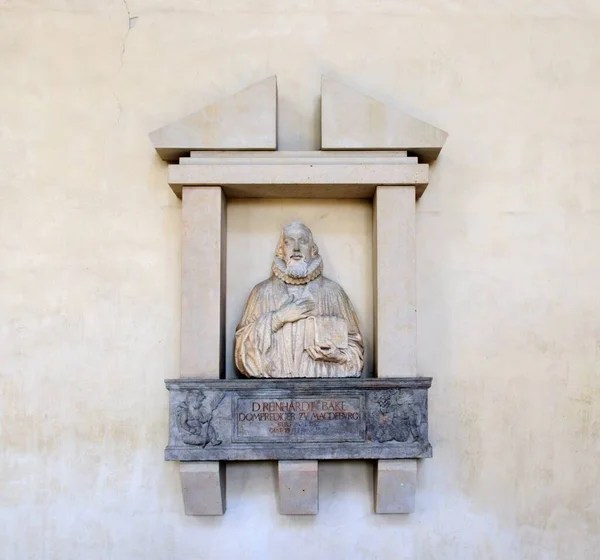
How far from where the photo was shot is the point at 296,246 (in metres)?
4.36

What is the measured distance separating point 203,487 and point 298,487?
0.59m

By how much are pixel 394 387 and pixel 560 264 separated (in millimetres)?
1470

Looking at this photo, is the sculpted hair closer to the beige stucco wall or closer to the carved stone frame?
the carved stone frame

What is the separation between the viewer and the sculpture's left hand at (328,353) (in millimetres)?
4207

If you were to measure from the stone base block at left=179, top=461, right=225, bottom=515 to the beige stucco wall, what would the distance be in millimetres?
168

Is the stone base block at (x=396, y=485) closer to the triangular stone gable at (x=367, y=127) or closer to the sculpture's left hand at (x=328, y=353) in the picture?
the sculpture's left hand at (x=328, y=353)

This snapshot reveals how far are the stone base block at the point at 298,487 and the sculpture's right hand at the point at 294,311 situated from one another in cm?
89

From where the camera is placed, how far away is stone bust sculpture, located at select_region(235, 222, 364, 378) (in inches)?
166

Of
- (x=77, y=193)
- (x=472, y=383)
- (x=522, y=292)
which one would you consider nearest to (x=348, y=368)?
(x=472, y=383)

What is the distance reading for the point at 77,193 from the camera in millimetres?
4551

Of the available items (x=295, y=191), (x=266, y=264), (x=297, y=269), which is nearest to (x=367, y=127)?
(x=295, y=191)

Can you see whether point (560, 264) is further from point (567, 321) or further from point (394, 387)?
point (394, 387)

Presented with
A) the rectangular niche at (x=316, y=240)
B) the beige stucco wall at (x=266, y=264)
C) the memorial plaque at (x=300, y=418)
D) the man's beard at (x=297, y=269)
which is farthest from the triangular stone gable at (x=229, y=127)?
the memorial plaque at (x=300, y=418)

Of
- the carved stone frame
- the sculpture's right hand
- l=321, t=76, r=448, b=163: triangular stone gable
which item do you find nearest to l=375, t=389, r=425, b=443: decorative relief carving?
the carved stone frame
